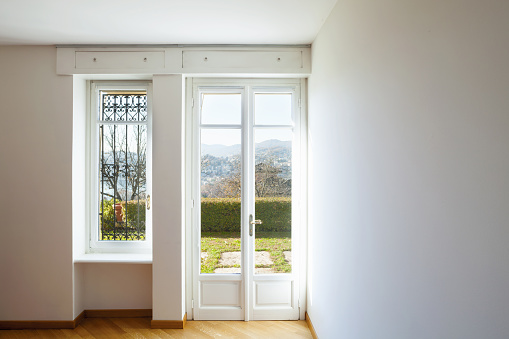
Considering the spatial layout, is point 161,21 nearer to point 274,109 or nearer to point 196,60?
point 196,60

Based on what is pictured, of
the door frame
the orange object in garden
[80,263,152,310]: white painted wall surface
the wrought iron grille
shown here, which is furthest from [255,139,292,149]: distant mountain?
[80,263,152,310]: white painted wall surface

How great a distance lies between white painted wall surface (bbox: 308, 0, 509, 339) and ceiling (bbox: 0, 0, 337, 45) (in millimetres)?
553

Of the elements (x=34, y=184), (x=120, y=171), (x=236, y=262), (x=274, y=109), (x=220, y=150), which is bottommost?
(x=236, y=262)

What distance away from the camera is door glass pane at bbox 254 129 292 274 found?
3.63m

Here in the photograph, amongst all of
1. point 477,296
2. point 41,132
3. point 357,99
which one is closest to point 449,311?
point 477,296

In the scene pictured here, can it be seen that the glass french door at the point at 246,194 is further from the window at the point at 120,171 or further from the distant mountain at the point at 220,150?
the window at the point at 120,171

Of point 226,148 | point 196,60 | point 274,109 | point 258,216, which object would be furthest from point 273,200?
point 196,60

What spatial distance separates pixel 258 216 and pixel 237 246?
39 cm

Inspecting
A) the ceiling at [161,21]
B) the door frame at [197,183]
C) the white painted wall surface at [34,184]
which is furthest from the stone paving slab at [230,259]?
the ceiling at [161,21]

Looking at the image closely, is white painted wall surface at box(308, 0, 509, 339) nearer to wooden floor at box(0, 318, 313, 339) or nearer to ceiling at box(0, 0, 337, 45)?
ceiling at box(0, 0, 337, 45)

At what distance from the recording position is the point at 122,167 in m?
3.72

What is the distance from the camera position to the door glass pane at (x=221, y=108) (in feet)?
11.9

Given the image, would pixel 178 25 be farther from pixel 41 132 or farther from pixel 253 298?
pixel 253 298

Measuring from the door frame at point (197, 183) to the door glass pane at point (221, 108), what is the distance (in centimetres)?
11
